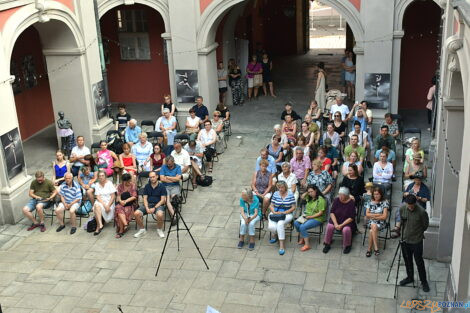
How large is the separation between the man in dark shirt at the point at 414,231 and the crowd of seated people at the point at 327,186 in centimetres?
102

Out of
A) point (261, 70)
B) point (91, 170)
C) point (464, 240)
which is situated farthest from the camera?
point (261, 70)

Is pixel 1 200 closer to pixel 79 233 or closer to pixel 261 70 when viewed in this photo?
pixel 79 233

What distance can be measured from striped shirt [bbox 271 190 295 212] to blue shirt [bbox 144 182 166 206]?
2238 millimetres

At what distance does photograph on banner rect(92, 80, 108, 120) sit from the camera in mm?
17438

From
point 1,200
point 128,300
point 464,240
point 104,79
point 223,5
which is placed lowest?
point 128,300

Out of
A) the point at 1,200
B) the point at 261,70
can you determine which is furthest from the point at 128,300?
the point at 261,70

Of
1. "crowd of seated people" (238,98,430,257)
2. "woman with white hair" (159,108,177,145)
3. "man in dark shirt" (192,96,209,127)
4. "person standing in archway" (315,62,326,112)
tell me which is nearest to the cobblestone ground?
"crowd of seated people" (238,98,430,257)

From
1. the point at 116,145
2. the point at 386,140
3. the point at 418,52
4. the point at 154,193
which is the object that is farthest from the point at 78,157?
the point at 418,52

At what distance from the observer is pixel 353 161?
41.6 ft

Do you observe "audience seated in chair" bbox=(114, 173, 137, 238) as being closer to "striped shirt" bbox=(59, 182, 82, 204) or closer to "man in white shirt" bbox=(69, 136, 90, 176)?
"striped shirt" bbox=(59, 182, 82, 204)

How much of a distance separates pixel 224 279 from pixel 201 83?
8.59m

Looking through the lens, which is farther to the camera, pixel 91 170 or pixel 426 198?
pixel 91 170

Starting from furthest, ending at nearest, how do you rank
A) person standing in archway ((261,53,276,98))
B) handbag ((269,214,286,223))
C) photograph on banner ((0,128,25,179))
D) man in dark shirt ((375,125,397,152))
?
person standing in archway ((261,53,276,98)), man in dark shirt ((375,125,397,152)), photograph on banner ((0,128,25,179)), handbag ((269,214,286,223))

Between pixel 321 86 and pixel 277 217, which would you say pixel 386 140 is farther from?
pixel 321 86
